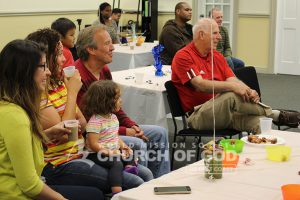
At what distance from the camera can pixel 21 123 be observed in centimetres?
194

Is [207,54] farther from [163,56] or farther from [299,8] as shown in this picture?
[299,8]

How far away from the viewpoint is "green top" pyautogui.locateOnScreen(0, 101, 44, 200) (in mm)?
1920

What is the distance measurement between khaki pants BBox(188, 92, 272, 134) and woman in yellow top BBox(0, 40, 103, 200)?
1955 mm

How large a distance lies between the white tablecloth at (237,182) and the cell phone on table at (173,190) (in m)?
0.02

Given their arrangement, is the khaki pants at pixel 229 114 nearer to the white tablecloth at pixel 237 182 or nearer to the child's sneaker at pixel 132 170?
the child's sneaker at pixel 132 170

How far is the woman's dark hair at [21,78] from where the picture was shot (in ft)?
6.61

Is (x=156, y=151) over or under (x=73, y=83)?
under

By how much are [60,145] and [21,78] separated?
709mm

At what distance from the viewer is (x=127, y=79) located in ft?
15.3

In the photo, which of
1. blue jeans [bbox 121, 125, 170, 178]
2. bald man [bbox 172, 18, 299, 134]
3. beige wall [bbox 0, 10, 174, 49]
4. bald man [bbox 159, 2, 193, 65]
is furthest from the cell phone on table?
beige wall [bbox 0, 10, 174, 49]

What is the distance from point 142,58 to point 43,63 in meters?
4.44

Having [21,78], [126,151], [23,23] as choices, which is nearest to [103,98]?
[126,151]

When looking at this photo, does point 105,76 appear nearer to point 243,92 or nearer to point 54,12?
point 243,92

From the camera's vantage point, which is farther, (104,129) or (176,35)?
(176,35)
